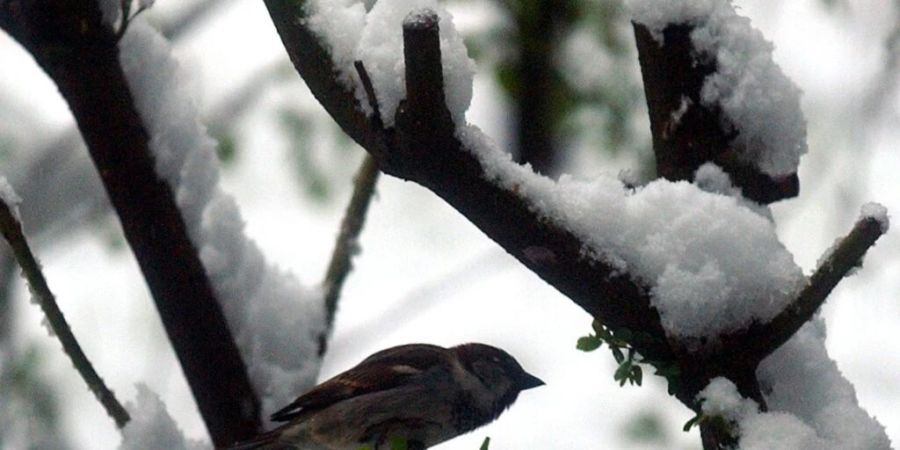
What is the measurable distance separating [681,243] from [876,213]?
283 mm

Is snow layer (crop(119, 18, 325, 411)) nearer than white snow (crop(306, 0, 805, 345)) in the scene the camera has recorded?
No

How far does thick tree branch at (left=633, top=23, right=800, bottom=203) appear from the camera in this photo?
2.02 m

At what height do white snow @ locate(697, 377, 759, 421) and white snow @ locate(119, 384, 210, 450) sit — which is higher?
white snow @ locate(697, 377, 759, 421)

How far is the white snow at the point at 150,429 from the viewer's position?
228 centimetres

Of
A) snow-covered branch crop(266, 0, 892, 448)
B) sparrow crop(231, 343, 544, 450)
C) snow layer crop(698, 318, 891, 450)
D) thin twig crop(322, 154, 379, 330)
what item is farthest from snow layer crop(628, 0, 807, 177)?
thin twig crop(322, 154, 379, 330)

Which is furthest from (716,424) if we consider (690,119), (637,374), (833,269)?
(690,119)

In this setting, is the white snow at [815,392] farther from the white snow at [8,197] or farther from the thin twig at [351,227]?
the thin twig at [351,227]

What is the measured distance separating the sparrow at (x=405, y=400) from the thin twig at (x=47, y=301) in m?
0.37

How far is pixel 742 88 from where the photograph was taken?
2021 millimetres

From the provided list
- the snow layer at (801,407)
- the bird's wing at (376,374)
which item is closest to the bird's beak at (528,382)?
the bird's wing at (376,374)

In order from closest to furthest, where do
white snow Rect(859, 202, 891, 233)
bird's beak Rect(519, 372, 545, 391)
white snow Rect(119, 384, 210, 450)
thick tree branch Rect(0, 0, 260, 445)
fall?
white snow Rect(859, 202, 891, 233)
white snow Rect(119, 384, 210, 450)
thick tree branch Rect(0, 0, 260, 445)
bird's beak Rect(519, 372, 545, 391)

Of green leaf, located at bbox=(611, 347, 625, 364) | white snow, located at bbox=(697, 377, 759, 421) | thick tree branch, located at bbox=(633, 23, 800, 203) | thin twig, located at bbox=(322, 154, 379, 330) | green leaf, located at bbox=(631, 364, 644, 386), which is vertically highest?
thin twig, located at bbox=(322, 154, 379, 330)

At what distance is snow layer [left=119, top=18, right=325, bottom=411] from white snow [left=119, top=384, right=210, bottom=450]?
0.38 metres

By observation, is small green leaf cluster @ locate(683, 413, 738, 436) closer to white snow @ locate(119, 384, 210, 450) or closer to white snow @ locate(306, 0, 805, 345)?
white snow @ locate(306, 0, 805, 345)
